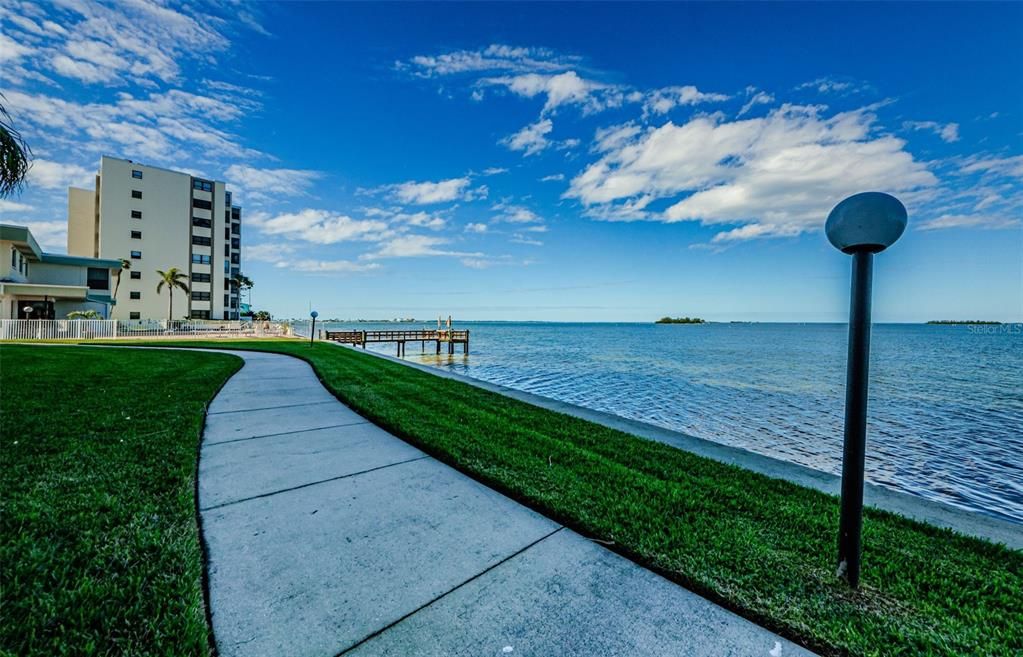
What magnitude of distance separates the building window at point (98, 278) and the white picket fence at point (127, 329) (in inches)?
325

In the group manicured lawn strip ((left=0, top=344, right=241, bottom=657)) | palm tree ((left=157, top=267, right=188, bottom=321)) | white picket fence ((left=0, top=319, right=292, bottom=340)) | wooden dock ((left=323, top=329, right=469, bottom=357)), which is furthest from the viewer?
palm tree ((left=157, top=267, right=188, bottom=321))

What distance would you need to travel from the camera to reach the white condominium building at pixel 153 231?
3772 cm

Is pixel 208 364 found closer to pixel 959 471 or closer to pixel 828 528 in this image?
pixel 828 528

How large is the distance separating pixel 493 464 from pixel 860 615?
9.22 feet

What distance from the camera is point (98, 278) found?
1211 inches

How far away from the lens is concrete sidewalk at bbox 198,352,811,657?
72.6 inches

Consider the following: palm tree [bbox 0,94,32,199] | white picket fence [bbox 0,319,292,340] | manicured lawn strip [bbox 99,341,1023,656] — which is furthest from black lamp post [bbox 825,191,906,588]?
white picket fence [bbox 0,319,292,340]

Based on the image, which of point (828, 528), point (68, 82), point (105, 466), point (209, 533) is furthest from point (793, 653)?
point (68, 82)

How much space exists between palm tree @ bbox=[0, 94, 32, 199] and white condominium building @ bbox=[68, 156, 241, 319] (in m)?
44.7

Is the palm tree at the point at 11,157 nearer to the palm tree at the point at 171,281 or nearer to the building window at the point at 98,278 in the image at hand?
the building window at the point at 98,278

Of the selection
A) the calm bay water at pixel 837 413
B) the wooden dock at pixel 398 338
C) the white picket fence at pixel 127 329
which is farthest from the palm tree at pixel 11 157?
the wooden dock at pixel 398 338

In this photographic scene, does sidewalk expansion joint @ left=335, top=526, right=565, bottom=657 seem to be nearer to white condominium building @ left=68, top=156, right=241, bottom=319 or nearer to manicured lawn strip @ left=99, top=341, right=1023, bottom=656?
manicured lawn strip @ left=99, top=341, right=1023, bottom=656

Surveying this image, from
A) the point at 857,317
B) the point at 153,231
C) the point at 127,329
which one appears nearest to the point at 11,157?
the point at 857,317

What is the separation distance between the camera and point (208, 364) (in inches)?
442
